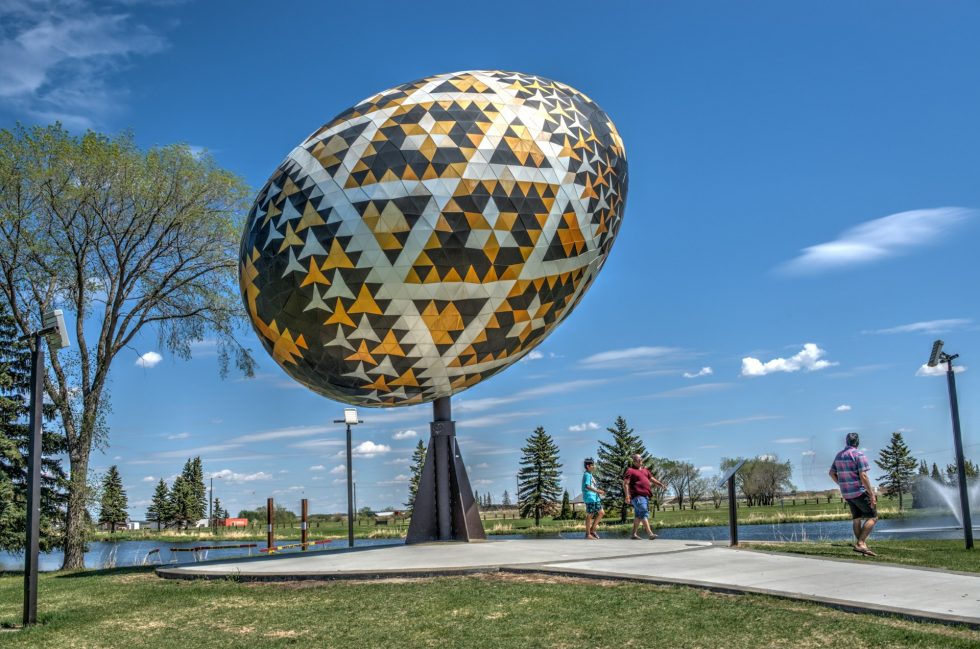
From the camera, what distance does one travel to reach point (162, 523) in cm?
11750

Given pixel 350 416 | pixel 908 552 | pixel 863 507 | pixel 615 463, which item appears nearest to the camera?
pixel 863 507

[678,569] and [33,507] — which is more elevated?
[33,507]

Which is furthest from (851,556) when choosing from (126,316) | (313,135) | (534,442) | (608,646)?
(534,442)

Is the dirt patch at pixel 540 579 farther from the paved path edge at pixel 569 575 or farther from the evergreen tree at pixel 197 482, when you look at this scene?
the evergreen tree at pixel 197 482

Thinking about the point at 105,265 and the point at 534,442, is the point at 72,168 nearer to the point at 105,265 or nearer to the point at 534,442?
the point at 105,265

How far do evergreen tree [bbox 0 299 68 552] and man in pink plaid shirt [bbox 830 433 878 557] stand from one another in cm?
2685

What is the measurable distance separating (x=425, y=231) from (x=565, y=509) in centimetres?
6417

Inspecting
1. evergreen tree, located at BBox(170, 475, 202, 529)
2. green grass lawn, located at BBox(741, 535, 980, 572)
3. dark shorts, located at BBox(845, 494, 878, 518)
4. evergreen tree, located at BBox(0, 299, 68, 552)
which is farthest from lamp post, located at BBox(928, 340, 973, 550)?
evergreen tree, located at BBox(170, 475, 202, 529)

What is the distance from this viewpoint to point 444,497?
19.3m

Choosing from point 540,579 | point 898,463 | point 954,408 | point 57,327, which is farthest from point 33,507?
point 898,463

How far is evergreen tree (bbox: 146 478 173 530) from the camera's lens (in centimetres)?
11625

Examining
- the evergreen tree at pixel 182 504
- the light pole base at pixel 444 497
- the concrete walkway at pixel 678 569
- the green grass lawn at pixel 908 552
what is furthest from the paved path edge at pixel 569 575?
the evergreen tree at pixel 182 504

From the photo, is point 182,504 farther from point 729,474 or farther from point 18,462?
point 729,474

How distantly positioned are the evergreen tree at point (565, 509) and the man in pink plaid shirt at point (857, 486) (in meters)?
60.8
